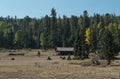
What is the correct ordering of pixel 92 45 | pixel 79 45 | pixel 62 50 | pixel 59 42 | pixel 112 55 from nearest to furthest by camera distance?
1. pixel 112 55
2. pixel 79 45
3. pixel 62 50
4. pixel 92 45
5. pixel 59 42

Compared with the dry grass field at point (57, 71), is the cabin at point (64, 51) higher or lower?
higher

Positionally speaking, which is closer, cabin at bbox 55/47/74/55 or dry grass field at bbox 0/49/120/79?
dry grass field at bbox 0/49/120/79

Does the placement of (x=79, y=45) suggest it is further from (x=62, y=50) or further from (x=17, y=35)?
(x=17, y=35)

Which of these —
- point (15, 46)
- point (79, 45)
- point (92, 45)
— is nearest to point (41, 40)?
point (15, 46)

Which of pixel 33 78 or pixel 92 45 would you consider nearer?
pixel 33 78

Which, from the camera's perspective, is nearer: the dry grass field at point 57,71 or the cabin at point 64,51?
the dry grass field at point 57,71

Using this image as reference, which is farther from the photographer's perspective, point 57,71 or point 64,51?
point 64,51

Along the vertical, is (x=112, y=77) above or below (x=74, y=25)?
below

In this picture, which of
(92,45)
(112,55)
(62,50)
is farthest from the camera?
(92,45)

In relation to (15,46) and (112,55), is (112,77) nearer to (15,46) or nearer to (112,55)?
(112,55)

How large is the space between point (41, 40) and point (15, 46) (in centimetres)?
1713

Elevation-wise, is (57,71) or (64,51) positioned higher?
(64,51)

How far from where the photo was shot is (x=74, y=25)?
19225cm

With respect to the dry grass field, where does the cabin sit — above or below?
above
